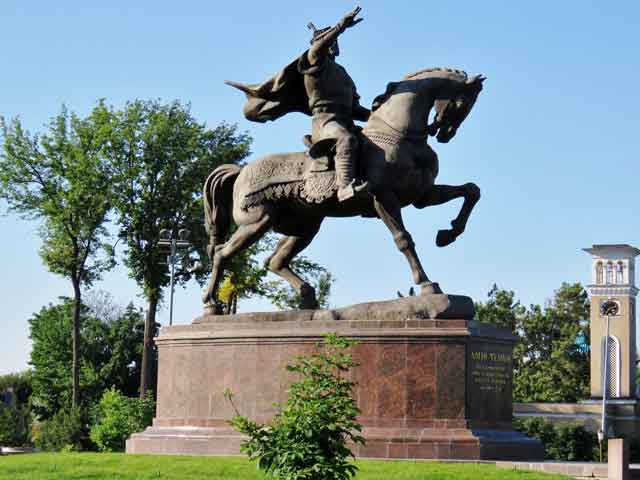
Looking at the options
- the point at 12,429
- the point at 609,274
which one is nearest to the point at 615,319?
the point at 609,274

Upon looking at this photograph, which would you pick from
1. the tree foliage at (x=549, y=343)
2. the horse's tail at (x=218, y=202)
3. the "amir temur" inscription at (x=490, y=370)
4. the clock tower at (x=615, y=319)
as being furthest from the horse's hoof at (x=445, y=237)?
the clock tower at (x=615, y=319)

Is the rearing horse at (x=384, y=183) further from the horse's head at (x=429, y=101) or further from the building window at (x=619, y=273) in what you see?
the building window at (x=619, y=273)

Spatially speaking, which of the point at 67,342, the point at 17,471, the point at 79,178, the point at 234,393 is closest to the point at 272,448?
the point at 17,471

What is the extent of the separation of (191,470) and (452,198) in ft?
19.6

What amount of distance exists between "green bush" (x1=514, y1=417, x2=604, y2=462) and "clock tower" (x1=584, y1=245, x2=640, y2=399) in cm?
2847

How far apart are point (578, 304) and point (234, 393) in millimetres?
59177

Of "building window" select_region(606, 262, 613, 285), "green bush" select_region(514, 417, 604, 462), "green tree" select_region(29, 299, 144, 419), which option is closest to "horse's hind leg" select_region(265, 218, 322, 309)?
"green bush" select_region(514, 417, 604, 462)

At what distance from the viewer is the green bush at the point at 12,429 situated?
35062mm

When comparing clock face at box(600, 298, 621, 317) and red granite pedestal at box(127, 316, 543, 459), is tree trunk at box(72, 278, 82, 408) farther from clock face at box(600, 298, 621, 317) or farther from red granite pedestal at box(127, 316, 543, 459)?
clock face at box(600, 298, 621, 317)

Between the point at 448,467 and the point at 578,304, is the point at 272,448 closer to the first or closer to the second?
the point at 448,467

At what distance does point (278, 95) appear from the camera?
19.0 meters

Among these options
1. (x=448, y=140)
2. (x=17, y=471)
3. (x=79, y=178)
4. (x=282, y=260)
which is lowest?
(x=17, y=471)

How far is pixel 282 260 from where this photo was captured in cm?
1923

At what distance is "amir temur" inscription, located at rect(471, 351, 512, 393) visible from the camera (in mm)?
16797
